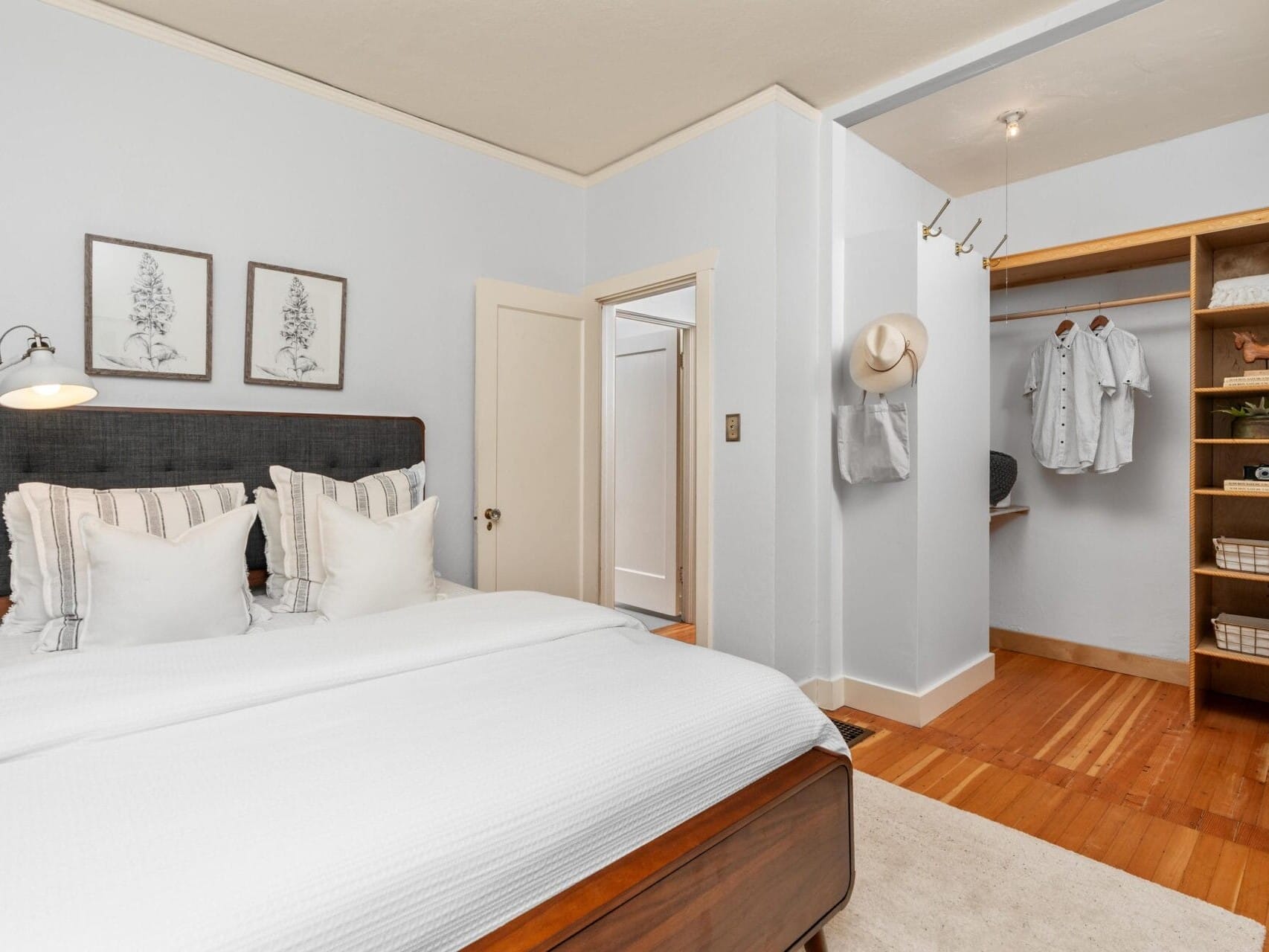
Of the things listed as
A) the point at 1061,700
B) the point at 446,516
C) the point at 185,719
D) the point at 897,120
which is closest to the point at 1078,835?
the point at 1061,700

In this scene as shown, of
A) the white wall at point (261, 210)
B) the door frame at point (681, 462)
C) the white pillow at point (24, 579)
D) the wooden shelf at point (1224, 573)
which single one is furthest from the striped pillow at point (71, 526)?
the wooden shelf at point (1224, 573)

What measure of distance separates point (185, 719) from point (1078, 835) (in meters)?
2.45

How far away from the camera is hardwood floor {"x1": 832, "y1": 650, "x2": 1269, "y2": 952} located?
2.06 meters

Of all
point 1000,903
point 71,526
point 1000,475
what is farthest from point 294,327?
point 1000,475

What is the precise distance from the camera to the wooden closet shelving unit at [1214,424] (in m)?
2.99

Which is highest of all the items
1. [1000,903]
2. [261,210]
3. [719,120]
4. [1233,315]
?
[719,120]

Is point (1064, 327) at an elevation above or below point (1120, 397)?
above

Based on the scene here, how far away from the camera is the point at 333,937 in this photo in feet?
2.84

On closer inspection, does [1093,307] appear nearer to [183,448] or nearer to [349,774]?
[349,774]

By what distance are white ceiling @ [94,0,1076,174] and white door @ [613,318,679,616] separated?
1.87 m

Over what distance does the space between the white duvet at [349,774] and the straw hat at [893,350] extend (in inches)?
63.2

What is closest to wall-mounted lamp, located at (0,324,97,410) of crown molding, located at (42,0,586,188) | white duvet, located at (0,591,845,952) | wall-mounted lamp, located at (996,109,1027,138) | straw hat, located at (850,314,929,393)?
white duvet, located at (0,591,845,952)

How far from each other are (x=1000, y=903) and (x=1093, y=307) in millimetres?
2916

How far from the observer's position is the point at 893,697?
3072 mm
